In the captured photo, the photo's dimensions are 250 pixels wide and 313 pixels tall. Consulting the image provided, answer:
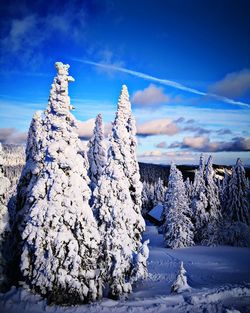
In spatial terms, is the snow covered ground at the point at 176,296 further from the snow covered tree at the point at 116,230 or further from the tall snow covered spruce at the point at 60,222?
the snow covered tree at the point at 116,230

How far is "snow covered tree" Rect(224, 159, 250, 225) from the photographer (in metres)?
41.0

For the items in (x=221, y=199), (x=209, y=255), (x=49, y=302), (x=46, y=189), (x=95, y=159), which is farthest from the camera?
(x=221, y=199)

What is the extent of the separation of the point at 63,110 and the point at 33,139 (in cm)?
669

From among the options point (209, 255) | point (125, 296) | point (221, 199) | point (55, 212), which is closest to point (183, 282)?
point (125, 296)

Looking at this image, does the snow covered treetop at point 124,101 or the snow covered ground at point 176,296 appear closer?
the snow covered ground at point 176,296

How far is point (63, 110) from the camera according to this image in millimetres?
16641

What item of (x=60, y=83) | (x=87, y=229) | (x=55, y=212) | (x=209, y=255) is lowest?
(x=209, y=255)

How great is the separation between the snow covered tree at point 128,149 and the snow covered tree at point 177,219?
1852 centimetres

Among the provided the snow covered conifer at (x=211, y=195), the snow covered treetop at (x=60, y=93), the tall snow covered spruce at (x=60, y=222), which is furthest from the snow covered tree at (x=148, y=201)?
the snow covered treetop at (x=60, y=93)

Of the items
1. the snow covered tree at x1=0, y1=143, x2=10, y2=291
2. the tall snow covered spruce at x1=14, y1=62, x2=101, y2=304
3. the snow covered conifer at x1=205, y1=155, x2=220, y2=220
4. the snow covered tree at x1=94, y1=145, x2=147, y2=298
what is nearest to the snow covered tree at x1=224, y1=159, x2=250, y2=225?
the snow covered conifer at x1=205, y1=155, x2=220, y2=220

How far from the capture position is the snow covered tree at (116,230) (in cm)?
1803

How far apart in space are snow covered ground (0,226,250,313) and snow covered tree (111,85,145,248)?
4.35m

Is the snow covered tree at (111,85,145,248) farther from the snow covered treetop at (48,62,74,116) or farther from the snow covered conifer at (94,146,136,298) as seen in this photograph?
the snow covered treetop at (48,62,74,116)

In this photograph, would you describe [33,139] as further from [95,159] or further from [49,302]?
[49,302]
